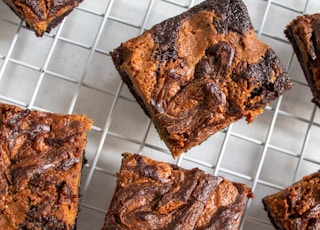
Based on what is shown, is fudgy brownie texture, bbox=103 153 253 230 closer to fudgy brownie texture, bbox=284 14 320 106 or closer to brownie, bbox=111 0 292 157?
brownie, bbox=111 0 292 157

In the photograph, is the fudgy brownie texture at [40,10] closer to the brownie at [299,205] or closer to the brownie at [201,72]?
the brownie at [201,72]

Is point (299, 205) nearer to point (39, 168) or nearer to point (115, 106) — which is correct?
point (115, 106)

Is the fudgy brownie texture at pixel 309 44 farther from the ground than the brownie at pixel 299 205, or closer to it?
farther from the ground

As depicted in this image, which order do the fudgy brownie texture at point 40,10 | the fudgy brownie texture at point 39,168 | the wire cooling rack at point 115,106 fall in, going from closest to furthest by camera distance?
the fudgy brownie texture at point 39,168
the fudgy brownie texture at point 40,10
the wire cooling rack at point 115,106

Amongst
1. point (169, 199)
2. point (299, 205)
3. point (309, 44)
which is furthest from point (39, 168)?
point (309, 44)

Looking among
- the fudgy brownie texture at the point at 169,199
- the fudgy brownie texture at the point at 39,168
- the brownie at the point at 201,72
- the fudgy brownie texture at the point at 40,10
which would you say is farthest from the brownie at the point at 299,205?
the fudgy brownie texture at the point at 40,10

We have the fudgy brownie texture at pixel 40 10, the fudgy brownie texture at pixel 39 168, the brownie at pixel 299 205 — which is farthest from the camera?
the fudgy brownie texture at pixel 40 10

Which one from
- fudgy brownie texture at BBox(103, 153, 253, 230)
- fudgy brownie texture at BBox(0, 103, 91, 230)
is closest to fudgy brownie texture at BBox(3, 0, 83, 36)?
fudgy brownie texture at BBox(0, 103, 91, 230)
